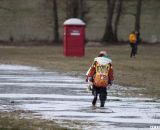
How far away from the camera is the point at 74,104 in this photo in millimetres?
19016

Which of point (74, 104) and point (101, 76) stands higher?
point (101, 76)

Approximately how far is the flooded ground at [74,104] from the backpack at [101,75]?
2.01 ft

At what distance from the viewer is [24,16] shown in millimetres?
104125

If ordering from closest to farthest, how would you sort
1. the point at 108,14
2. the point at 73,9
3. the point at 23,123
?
the point at 23,123 < the point at 108,14 < the point at 73,9

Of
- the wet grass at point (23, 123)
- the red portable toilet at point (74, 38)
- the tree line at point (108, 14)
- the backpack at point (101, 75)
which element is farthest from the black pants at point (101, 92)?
the tree line at point (108, 14)

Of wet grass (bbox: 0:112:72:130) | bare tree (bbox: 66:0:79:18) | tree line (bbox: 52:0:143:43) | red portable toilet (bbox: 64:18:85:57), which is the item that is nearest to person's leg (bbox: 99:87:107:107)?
wet grass (bbox: 0:112:72:130)

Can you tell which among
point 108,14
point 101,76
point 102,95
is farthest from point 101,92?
point 108,14

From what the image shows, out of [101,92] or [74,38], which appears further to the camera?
[74,38]

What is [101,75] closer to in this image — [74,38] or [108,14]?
[74,38]

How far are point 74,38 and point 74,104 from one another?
2927cm

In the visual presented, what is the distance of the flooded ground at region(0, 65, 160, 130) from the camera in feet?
50.6

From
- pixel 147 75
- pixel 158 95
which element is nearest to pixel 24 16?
pixel 147 75

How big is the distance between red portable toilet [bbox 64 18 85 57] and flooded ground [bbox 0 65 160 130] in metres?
20.1

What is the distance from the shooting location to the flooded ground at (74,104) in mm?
15430
